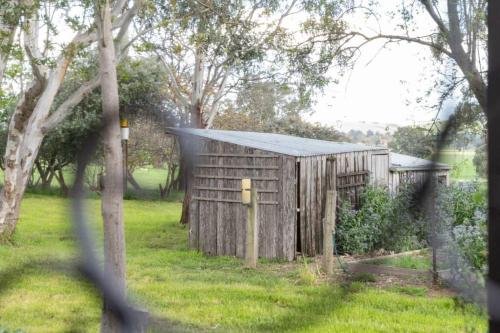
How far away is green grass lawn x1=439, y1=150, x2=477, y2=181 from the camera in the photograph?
29cm

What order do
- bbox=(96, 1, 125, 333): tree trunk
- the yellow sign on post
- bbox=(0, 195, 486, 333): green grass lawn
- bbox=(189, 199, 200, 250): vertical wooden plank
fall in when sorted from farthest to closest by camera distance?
bbox=(189, 199, 200, 250): vertical wooden plank, the yellow sign on post, bbox=(0, 195, 486, 333): green grass lawn, bbox=(96, 1, 125, 333): tree trunk

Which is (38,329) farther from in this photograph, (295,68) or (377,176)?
(377,176)

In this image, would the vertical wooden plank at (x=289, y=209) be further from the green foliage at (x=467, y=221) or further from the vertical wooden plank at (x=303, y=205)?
the green foliage at (x=467, y=221)

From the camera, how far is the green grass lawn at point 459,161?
292 mm

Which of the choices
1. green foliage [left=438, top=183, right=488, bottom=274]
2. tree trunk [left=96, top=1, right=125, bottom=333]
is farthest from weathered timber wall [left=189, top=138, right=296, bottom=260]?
tree trunk [left=96, top=1, right=125, bottom=333]

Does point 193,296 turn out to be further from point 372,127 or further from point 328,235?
point 372,127

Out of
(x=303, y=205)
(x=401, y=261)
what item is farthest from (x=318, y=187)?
(x=401, y=261)

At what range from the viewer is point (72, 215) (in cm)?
38

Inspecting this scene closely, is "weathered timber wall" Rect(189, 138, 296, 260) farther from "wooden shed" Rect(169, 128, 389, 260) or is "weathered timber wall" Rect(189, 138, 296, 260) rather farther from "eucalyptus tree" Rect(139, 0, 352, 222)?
"eucalyptus tree" Rect(139, 0, 352, 222)

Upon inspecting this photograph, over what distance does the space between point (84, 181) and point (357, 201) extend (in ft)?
13.9

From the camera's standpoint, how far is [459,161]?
0.32 m

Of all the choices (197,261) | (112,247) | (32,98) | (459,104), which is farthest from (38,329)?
(32,98)

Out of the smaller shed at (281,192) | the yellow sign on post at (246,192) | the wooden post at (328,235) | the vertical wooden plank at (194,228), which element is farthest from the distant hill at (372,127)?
the vertical wooden plank at (194,228)

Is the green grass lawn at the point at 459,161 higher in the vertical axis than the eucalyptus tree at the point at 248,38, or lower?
lower
